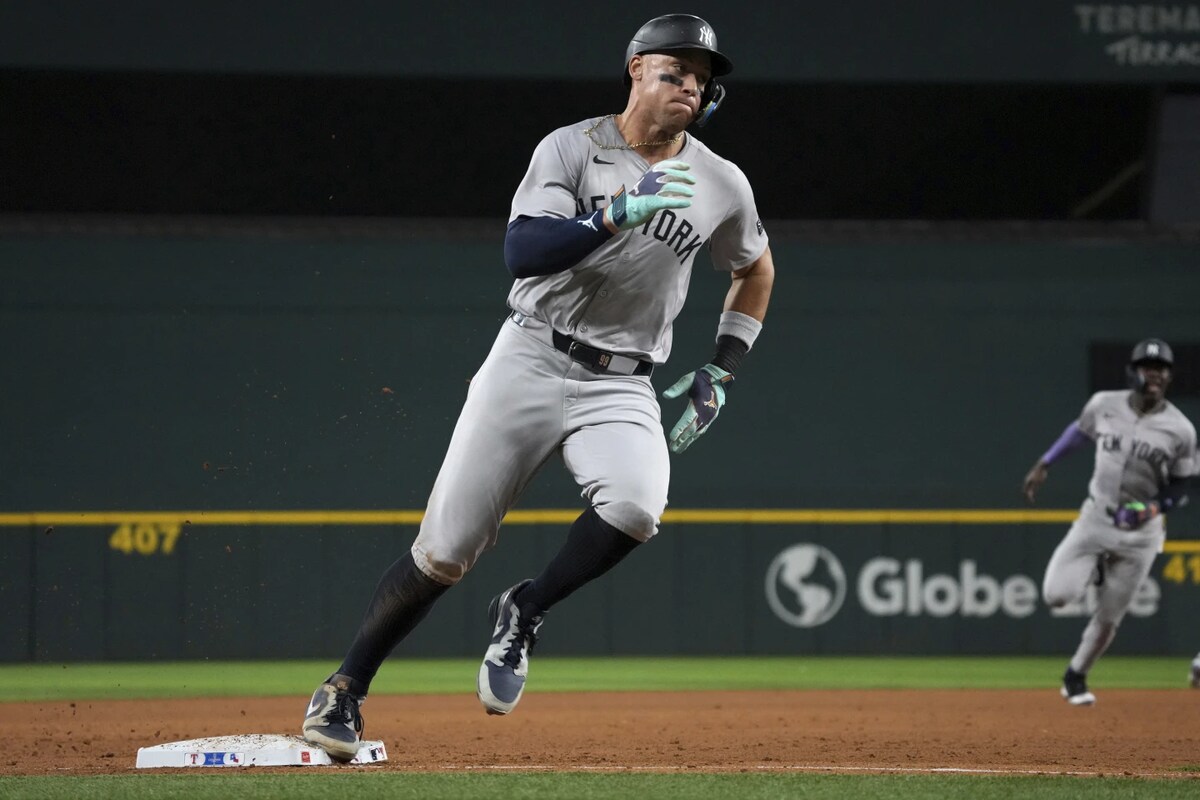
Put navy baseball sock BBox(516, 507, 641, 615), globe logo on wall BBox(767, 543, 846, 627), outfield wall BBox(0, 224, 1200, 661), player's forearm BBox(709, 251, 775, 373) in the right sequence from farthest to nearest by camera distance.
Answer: globe logo on wall BBox(767, 543, 846, 627) → outfield wall BBox(0, 224, 1200, 661) → player's forearm BBox(709, 251, 775, 373) → navy baseball sock BBox(516, 507, 641, 615)

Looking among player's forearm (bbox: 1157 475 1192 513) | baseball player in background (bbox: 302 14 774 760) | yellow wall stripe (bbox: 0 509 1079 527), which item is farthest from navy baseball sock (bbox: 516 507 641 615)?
yellow wall stripe (bbox: 0 509 1079 527)

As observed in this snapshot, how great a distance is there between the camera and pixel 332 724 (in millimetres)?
4398

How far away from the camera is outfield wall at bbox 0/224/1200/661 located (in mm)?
11836

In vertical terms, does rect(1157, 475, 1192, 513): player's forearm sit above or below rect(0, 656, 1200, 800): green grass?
above

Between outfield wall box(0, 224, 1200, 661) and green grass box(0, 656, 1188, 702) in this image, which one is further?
outfield wall box(0, 224, 1200, 661)

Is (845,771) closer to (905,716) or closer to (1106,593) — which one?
(905,716)

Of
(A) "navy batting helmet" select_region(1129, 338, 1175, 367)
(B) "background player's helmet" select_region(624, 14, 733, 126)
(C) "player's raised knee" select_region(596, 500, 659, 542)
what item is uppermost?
(B) "background player's helmet" select_region(624, 14, 733, 126)

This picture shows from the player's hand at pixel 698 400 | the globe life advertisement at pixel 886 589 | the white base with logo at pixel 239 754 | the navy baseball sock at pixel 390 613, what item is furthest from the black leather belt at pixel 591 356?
the globe life advertisement at pixel 886 589

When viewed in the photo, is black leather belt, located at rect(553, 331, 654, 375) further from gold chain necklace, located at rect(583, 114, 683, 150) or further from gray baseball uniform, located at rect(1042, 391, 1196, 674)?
gray baseball uniform, located at rect(1042, 391, 1196, 674)

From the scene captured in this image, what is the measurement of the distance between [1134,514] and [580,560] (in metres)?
5.11

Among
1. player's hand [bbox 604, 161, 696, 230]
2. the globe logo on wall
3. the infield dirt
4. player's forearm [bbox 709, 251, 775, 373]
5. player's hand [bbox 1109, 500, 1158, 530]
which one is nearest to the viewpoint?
player's hand [bbox 604, 161, 696, 230]

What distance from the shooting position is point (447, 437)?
1249cm

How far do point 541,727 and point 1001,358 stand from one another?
6980 millimetres

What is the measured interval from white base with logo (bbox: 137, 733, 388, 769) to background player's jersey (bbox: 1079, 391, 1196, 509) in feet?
16.8
